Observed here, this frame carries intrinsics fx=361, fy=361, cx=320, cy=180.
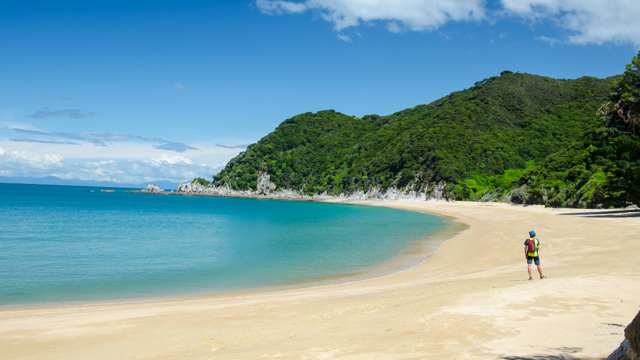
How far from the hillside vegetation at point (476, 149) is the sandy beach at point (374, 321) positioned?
2298cm

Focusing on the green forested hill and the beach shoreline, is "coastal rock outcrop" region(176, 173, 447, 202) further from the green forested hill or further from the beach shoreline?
the beach shoreline

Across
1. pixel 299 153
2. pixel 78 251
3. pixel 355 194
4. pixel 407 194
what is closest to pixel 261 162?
pixel 299 153

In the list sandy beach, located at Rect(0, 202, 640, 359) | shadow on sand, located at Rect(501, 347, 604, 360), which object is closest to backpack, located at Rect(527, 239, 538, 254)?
sandy beach, located at Rect(0, 202, 640, 359)

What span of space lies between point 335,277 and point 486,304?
763 centimetres

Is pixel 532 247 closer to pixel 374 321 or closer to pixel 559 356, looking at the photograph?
pixel 374 321

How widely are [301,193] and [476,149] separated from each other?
214 feet

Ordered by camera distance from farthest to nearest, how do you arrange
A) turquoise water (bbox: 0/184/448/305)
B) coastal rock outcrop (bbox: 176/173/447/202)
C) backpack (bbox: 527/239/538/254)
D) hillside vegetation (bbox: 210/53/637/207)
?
coastal rock outcrop (bbox: 176/173/447/202), hillside vegetation (bbox: 210/53/637/207), turquoise water (bbox: 0/184/448/305), backpack (bbox: 527/239/538/254)

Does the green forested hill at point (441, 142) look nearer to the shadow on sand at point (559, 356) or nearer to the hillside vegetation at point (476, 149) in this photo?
the hillside vegetation at point (476, 149)

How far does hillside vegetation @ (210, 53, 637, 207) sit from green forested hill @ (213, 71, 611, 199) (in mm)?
338

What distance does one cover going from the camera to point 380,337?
20.9 ft

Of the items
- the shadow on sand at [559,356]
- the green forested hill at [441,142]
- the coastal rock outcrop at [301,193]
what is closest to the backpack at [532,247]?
the shadow on sand at [559,356]

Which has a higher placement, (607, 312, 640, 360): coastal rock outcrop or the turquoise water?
(607, 312, 640, 360): coastal rock outcrop

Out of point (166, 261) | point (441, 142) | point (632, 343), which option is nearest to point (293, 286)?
point (166, 261)

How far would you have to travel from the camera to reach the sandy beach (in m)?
5.71
